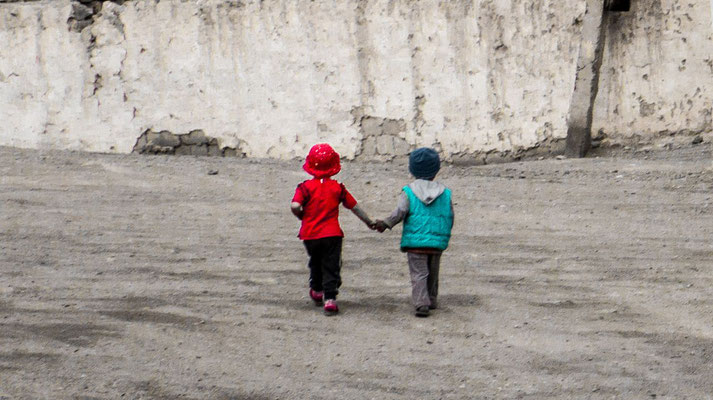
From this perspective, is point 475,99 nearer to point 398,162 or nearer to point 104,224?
point 398,162

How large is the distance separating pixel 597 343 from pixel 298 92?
7.36 metres

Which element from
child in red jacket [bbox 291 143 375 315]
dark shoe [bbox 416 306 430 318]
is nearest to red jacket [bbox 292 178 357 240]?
child in red jacket [bbox 291 143 375 315]

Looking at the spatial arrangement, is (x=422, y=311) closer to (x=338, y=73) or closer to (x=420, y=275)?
(x=420, y=275)

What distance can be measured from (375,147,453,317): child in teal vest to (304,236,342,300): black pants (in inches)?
10.2

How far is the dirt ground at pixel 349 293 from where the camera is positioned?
4.95 meters

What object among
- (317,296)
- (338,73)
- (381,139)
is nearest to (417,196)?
(317,296)

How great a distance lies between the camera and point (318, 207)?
232 inches

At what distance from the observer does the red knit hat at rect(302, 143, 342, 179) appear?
19.4 feet

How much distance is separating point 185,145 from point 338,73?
195 centimetres

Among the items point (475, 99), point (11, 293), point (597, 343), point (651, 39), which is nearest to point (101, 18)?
point (475, 99)

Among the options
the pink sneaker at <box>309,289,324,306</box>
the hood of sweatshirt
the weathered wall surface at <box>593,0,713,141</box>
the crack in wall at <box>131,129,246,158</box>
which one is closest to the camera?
the hood of sweatshirt

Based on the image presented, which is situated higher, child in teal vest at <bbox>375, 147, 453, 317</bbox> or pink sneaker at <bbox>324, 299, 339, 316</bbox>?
child in teal vest at <bbox>375, 147, 453, 317</bbox>

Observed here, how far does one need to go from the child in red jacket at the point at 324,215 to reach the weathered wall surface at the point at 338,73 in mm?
6363

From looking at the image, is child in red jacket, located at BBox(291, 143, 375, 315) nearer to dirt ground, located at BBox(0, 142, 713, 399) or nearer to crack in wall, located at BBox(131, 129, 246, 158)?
dirt ground, located at BBox(0, 142, 713, 399)
